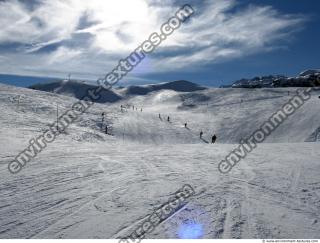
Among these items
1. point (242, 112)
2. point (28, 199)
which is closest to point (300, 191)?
point (28, 199)

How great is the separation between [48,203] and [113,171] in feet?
13.9

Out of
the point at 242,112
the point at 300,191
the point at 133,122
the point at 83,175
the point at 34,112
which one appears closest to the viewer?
the point at 300,191

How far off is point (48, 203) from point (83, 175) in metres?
3.23

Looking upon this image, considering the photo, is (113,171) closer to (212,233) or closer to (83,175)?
(83,175)

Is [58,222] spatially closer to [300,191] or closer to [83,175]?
[83,175]

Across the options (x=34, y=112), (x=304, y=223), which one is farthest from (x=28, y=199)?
(x=34, y=112)

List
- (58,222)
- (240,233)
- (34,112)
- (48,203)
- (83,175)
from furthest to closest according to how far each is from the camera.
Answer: (34,112) < (83,175) < (48,203) < (58,222) < (240,233)

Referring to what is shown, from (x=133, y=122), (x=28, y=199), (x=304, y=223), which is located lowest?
(x=304, y=223)

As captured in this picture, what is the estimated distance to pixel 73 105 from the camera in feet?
184

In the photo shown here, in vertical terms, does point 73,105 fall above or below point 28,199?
above

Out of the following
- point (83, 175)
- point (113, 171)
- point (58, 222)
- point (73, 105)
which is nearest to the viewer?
point (58, 222)

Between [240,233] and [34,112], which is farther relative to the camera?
[34,112]

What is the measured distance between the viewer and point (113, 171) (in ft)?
44.3

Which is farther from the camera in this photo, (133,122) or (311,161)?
(133,122)
